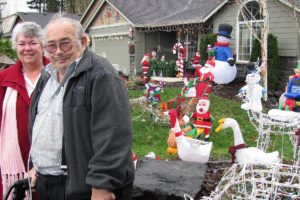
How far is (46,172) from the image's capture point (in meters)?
Result: 2.51

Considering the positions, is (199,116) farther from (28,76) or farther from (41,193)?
(41,193)

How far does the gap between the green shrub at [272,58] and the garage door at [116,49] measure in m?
9.46

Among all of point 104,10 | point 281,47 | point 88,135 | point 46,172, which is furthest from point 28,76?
point 104,10

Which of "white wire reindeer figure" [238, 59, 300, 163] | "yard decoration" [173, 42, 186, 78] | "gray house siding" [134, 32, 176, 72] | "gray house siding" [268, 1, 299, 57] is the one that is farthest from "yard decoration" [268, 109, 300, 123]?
"gray house siding" [134, 32, 176, 72]

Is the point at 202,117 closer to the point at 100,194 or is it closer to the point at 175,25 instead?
the point at 100,194

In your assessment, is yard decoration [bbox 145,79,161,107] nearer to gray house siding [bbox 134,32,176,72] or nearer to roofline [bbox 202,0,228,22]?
roofline [bbox 202,0,228,22]

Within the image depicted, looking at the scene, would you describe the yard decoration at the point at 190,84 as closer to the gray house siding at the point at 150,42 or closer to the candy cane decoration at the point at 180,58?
the candy cane decoration at the point at 180,58

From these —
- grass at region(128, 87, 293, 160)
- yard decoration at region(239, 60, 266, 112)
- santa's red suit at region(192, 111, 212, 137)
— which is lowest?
grass at region(128, 87, 293, 160)

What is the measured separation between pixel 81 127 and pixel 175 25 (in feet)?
53.5

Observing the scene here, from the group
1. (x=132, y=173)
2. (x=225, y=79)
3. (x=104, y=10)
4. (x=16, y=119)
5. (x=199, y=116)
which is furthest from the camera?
(x=104, y=10)

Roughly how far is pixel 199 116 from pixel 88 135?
415cm

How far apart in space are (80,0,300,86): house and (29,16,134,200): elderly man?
34.7ft

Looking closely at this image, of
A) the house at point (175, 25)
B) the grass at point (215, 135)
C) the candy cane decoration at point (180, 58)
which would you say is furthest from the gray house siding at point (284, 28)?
the candy cane decoration at point (180, 58)

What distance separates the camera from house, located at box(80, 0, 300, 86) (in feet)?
44.8
